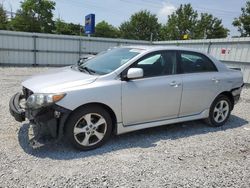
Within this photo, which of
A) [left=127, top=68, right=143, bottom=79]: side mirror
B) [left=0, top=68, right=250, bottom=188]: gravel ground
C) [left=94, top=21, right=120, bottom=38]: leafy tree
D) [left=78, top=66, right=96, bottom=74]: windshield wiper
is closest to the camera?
[left=0, top=68, right=250, bottom=188]: gravel ground

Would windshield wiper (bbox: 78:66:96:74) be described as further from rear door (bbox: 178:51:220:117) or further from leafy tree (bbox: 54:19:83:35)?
leafy tree (bbox: 54:19:83:35)

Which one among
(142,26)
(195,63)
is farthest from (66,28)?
(195,63)

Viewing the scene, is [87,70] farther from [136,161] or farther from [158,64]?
[136,161]

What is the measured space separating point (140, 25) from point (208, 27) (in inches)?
456

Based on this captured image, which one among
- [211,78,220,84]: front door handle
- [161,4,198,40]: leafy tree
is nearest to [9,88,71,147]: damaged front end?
[211,78,220,84]: front door handle

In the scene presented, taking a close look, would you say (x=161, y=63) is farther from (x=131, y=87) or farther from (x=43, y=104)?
(x=43, y=104)

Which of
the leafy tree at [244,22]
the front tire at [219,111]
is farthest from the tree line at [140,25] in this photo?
the front tire at [219,111]

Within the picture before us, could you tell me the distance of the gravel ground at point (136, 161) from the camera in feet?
9.89


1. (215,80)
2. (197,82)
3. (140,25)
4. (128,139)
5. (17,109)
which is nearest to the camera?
(17,109)

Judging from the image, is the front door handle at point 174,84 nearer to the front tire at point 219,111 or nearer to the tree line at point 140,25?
the front tire at point 219,111

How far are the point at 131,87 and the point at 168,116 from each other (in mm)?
1039

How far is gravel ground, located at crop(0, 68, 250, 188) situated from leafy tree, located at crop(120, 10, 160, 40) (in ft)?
133

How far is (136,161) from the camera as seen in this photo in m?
3.51

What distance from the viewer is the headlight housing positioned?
11.0 feet
